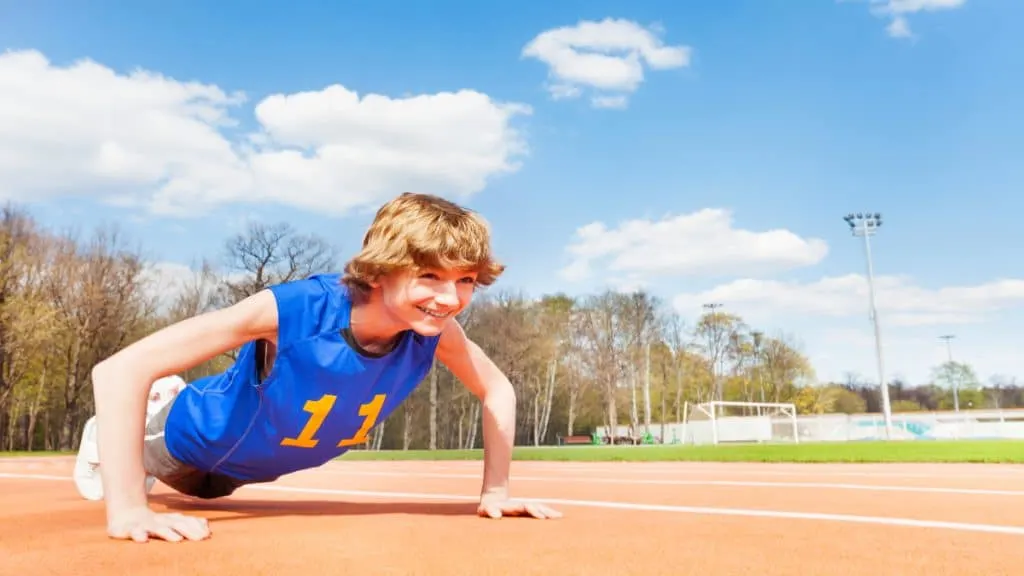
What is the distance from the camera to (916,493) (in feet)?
14.8

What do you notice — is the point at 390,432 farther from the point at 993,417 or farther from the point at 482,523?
the point at 482,523

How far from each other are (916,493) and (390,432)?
57.1 m

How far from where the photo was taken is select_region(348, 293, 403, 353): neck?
2684mm

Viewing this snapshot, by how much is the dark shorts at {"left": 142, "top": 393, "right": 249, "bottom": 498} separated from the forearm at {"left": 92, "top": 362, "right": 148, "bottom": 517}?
0.84 m

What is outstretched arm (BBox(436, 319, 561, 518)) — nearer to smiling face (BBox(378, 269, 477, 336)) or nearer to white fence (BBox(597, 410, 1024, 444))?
smiling face (BBox(378, 269, 477, 336))

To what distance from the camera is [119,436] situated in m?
2.38

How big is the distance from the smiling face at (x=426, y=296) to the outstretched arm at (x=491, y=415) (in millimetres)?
417

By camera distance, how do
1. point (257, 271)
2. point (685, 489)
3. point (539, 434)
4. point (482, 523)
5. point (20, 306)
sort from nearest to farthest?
point (482, 523) < point (685, 489) < point (20, 306) < point (257, 271) < point (539, 434)

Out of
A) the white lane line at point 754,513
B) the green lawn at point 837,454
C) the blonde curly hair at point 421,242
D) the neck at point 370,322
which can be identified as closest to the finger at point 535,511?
the white lane line at point 754,513

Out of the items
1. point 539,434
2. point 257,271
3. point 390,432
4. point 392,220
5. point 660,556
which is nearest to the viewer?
point 660,556

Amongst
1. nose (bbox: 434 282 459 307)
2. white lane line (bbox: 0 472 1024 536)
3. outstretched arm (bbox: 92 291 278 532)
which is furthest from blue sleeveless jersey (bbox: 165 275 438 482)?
white lane line (bbox: 0 472 1024 536)

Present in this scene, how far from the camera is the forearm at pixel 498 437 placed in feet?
10.4

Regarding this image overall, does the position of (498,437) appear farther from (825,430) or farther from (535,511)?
(825,430)

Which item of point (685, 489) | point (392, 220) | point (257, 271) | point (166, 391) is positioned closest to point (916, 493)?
point (685, 489)
